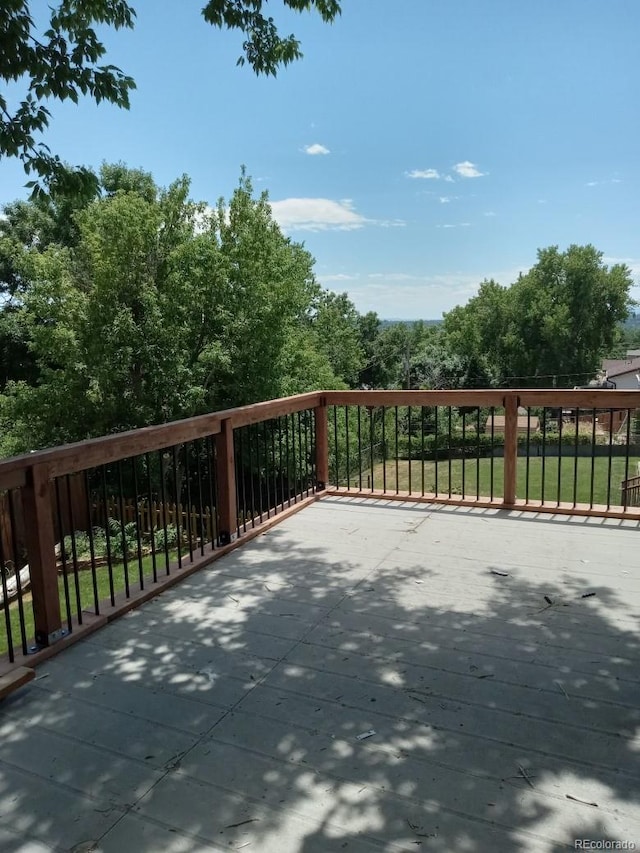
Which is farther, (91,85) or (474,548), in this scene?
(474,548)

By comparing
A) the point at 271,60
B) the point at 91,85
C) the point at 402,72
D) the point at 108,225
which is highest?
the point at 402,72

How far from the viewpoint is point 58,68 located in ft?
10.6

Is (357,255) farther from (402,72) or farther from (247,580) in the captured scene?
(247,580)

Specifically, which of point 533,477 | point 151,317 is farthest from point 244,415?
point 533,477

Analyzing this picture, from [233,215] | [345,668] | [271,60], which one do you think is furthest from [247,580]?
[233,215]

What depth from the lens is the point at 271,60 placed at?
3.75 meters

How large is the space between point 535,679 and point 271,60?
12.7 feet

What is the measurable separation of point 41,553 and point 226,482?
1.48 meters

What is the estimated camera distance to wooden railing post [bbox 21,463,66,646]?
240cm

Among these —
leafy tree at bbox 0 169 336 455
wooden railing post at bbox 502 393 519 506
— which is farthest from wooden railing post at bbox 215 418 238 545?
leafy tree at bbox 0 169 336 455

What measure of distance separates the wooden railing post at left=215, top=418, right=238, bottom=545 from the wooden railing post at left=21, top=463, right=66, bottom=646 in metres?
1.38

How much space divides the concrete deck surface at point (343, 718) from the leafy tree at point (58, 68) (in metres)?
2.59

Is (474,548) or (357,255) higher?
(357,255)

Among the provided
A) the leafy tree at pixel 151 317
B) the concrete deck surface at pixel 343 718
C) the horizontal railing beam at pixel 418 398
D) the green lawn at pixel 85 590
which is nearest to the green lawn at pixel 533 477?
the leafy tree at pixel 151 317
